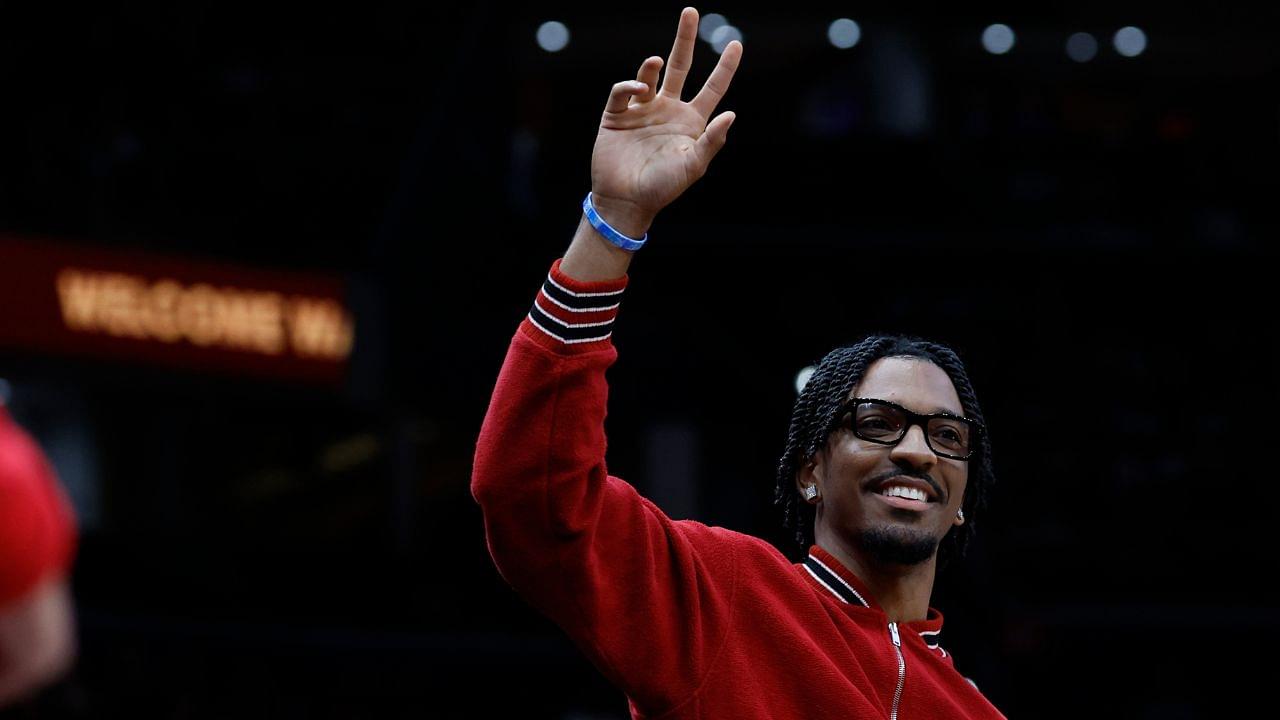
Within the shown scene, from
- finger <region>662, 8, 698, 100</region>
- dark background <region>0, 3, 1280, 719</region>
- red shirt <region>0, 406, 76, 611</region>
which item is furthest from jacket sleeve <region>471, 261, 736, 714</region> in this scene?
dark background <region>0, 3, 1280, 719</region>

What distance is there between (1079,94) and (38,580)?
1552 cm

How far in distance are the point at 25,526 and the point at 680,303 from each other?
9280 millimetres

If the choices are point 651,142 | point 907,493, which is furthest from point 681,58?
point 907,493

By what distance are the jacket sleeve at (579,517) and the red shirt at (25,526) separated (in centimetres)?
110

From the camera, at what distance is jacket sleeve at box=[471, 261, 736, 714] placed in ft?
7.38

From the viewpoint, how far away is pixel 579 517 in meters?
2.27

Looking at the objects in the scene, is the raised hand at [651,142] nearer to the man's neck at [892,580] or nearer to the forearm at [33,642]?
the man's neck at [892,580]

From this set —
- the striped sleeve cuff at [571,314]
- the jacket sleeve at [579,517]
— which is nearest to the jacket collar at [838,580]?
the jacket sleeve at [579,517]

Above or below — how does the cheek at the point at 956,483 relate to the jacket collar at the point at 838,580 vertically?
above

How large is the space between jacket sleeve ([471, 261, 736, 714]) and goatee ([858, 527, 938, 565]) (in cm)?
43

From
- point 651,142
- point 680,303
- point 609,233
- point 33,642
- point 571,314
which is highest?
point 651,142

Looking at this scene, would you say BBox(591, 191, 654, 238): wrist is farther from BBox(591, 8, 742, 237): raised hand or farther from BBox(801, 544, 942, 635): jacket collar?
BBox(801, 544, 942, 635): jacket collar

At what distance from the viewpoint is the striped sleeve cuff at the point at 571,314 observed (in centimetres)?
227

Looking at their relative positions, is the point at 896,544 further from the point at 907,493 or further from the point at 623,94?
the point at 623,94
